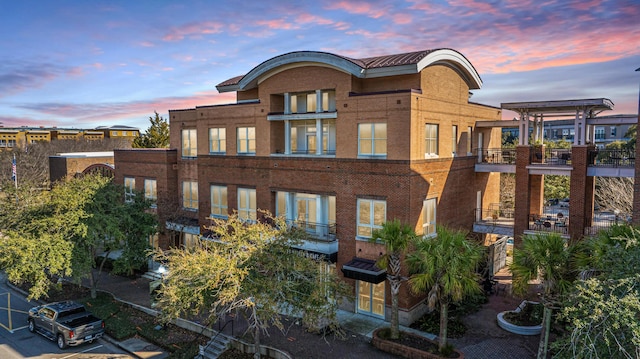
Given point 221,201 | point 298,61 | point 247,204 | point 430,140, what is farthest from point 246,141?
point 430,140

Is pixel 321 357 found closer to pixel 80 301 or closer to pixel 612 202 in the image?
pixel 80 301

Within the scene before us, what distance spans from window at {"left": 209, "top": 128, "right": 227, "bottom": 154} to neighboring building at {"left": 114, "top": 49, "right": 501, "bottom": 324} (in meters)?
0.08

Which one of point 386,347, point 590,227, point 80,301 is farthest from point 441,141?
point 80,301

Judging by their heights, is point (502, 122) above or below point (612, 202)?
Answer: above

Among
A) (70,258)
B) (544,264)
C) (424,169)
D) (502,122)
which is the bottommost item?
(70,258)

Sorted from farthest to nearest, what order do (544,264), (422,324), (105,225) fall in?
(105,225) → (422,324) → (544,264)

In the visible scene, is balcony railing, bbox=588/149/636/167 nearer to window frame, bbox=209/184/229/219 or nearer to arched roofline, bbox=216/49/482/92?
arched roofline, bbox=216/49/482/92

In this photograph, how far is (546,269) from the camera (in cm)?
1645

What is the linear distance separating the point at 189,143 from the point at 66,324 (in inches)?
626

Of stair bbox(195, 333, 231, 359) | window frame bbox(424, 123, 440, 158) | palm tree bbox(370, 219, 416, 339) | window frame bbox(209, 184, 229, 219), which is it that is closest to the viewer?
palm tree bbox(370, 219, 416, 339)

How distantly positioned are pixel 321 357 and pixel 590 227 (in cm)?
1618

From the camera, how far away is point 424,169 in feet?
76.9

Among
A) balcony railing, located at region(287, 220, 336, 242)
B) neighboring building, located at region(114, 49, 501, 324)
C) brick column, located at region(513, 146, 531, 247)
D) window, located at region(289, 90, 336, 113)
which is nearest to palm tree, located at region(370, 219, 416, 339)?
neighboring building, located at region(114, 49, 501, 324)

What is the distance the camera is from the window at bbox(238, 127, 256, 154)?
94.3 ft
